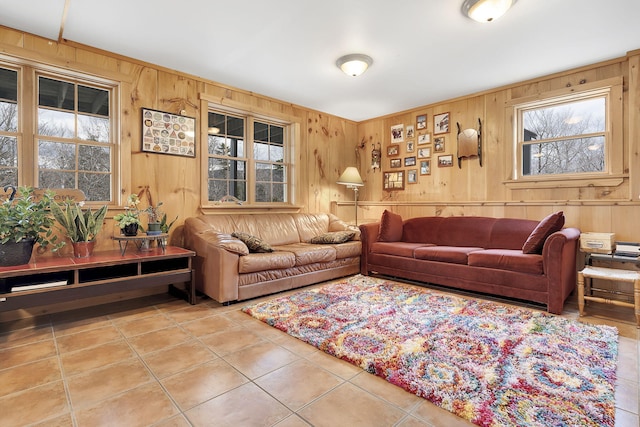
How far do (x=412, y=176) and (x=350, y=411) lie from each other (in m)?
4.07

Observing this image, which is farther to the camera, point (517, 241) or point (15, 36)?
point (517, 241)

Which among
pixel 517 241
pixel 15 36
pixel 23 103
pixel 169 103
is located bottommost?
pixel 517 241

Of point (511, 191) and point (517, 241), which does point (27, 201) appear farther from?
point (511, 191)

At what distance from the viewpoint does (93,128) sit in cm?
330

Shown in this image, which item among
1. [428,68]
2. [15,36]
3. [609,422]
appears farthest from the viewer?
[428,68]

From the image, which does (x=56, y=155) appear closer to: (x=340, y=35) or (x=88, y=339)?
(x=88, y=339)

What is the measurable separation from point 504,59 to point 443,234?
82.4 inches

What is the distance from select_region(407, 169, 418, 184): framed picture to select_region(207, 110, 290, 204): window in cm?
189

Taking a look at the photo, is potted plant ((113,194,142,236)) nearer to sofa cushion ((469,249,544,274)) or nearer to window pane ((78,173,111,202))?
window pane ((78,173,111,202))

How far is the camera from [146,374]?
1.84 metres

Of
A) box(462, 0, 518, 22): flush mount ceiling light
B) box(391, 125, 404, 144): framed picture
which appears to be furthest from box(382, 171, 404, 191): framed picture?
box(462, 0, 518, 22): flush mount ceiling light

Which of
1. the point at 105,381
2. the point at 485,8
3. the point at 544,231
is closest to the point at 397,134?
the point at 544,231

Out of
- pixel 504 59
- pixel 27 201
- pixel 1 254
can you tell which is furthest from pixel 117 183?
pixel 504 59

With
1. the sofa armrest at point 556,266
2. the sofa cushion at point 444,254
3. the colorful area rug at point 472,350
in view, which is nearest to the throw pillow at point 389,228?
the sofa cushion at point 444,254
